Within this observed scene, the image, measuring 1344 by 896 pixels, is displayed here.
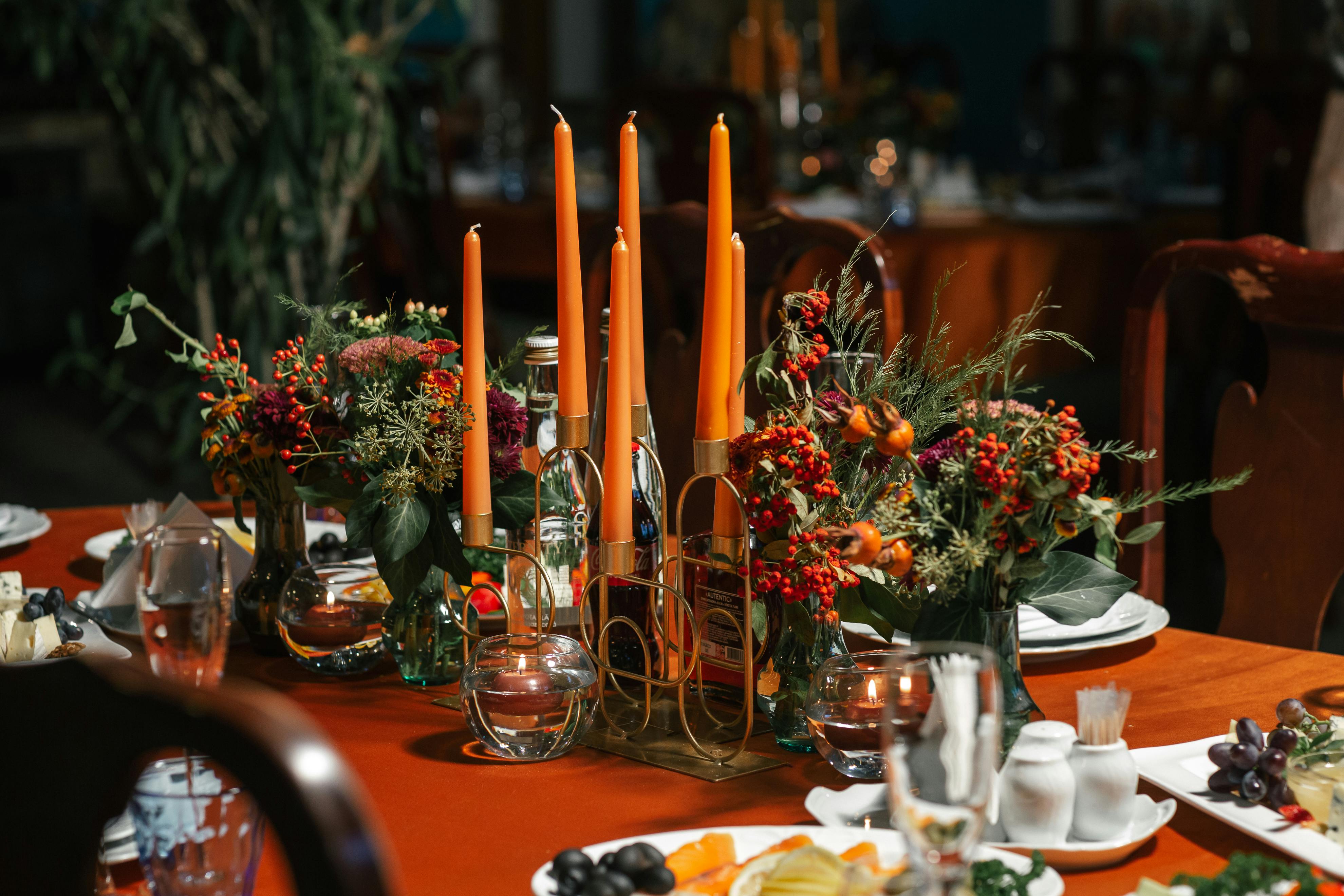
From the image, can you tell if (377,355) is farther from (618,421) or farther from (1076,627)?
(1076,627)

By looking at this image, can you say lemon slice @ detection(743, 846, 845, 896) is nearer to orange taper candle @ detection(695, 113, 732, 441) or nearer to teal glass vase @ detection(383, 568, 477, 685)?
orange taper candle @ detection(695, 113, 732, 441)

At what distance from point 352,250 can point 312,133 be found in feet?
1.46

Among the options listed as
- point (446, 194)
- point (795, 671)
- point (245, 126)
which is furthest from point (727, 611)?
point (245, 126)

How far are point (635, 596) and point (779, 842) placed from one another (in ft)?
0.90

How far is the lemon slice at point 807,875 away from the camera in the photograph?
60 cm

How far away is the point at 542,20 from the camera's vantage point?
687 centimetres

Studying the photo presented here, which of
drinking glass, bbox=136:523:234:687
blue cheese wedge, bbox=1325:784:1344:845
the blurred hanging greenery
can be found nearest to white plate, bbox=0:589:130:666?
drinking glass, bbox=136:523:234:687

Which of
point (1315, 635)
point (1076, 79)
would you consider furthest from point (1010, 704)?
point (1076, 79)

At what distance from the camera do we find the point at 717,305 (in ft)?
2.63

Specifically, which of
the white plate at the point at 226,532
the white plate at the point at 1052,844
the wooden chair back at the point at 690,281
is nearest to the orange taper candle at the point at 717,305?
the white plate at the point at 1052,844

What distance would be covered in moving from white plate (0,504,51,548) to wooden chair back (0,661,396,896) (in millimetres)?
914

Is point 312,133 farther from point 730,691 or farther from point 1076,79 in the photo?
point 1076,79

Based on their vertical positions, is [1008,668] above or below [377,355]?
below

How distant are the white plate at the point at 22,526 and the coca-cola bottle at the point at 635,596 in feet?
2.24
